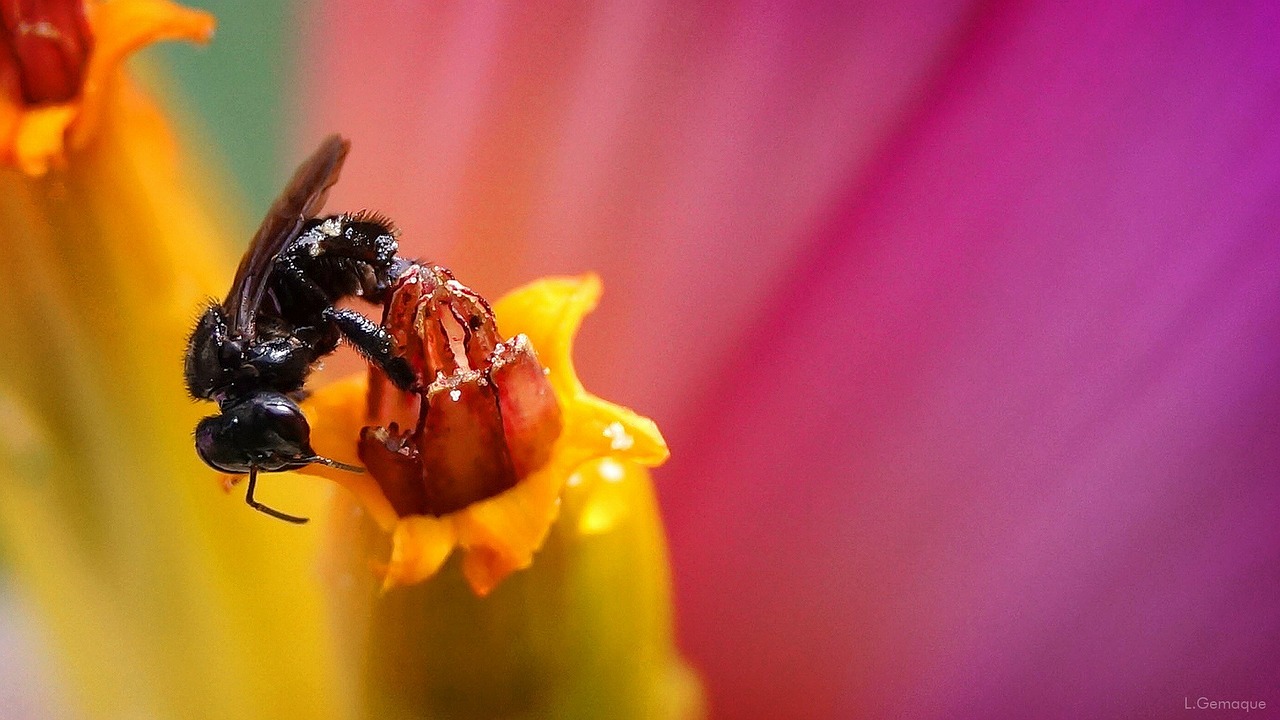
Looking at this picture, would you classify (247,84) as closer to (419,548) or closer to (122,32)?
(122,32)

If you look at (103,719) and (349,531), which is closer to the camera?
(349,531)

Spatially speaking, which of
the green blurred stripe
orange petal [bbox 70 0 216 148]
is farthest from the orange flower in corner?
the green blurred stripe

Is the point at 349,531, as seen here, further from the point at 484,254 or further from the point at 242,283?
the point at 484,254

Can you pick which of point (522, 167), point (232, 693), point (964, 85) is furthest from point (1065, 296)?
point (232, 693)

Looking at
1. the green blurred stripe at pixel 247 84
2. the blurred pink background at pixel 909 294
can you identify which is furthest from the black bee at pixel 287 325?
the green blurred stripe at pixel 247 84

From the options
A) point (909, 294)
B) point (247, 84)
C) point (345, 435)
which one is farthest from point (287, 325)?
point (247, 84)

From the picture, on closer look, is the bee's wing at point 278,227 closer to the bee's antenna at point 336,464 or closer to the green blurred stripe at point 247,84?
the bee's antenna at point 336,464
